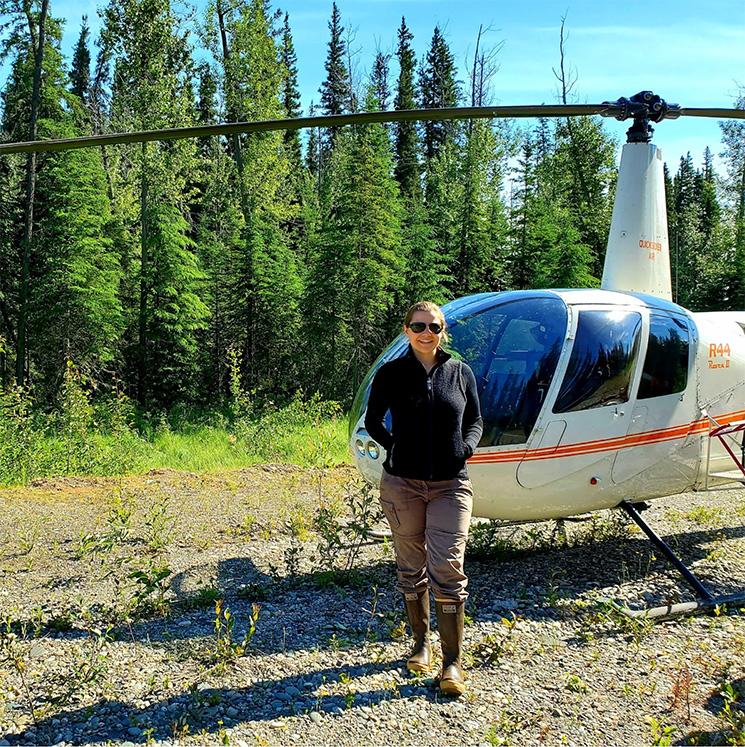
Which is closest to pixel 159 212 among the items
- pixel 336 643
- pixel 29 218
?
pixel 29 218

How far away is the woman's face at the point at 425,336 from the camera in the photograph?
3928 mm

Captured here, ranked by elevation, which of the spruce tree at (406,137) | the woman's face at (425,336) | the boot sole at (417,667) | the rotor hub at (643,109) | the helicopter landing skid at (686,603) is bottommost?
the helicopter landing skid at (686,603)

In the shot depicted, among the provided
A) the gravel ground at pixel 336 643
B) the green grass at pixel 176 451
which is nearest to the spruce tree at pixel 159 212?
the green grass at pixel 176 451

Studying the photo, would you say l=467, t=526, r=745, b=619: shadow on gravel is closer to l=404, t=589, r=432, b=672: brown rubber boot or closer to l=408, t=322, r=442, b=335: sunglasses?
l=404, t=589, r=432, b=672: brown rubber boot

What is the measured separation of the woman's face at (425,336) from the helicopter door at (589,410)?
5.16 ft

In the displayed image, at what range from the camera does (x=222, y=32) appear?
25.2 metres

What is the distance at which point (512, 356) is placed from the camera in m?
5.35

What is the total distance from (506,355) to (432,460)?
171 centimetres

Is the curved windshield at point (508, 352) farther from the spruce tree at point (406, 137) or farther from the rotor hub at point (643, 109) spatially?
the spruce tree at point (406, 137)

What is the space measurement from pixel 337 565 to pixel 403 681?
2158 mm

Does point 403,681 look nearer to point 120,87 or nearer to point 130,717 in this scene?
point 130,717

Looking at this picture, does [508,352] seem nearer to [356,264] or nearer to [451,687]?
[451,687]

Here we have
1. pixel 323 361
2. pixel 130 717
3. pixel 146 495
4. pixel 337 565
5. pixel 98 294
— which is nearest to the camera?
pixel 130 717

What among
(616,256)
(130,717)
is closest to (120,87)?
(616,256)
